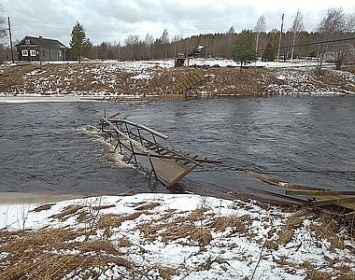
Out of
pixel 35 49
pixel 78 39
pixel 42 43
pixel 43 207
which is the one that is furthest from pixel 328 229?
pixel 42 43

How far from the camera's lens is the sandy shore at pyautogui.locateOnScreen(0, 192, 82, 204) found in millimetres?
7426

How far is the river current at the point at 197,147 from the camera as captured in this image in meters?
8.94

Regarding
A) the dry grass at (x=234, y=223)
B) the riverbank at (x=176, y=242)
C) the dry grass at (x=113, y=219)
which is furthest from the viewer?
the dry grass at (x=113, y=219)

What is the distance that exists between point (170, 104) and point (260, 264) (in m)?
21.9

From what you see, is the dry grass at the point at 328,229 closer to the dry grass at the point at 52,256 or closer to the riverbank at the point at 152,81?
the dry grass at the point at 52,256

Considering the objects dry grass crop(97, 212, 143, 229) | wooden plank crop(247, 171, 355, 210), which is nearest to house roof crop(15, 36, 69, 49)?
dry grass crop(97, 212, 143, 229)

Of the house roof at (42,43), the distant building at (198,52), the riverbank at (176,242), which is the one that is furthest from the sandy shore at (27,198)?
the house roof at (42,43)

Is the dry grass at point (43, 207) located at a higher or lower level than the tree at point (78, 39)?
lower

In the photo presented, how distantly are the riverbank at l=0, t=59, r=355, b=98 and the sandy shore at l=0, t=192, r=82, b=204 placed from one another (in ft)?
74.6

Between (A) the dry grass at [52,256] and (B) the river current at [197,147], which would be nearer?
(A) the dry grass at [52,256]

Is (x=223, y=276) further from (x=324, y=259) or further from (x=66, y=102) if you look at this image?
(x=66, y=102)

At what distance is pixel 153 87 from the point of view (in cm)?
3256

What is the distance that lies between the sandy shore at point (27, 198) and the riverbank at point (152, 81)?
22.7m

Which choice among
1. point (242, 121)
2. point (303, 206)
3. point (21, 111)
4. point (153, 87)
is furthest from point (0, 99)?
point (303, 206)
